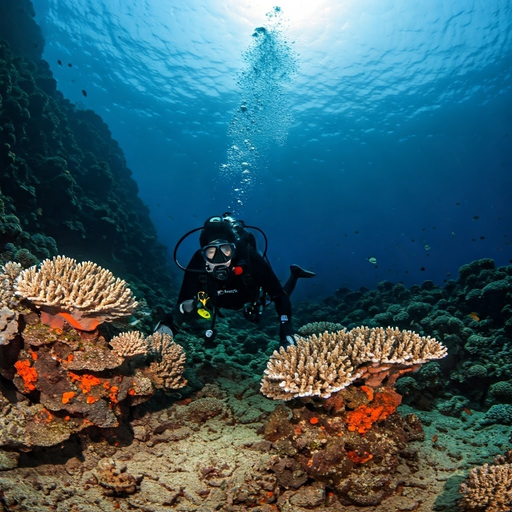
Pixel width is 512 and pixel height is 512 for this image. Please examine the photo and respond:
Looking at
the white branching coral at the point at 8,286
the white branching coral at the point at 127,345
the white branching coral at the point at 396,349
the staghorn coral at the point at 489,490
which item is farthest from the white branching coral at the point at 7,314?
the staghorn coral at the point at 489,490

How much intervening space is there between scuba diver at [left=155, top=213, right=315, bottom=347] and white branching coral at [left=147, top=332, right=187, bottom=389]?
92 centimetres

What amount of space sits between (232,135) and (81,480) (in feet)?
161

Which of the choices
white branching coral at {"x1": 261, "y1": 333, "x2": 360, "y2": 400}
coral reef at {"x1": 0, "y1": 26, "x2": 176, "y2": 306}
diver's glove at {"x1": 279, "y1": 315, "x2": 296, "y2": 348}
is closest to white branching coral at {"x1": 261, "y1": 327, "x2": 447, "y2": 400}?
white branching coral at {"x1": 261, "y1": 333, "x2": 360, "y2": 400}

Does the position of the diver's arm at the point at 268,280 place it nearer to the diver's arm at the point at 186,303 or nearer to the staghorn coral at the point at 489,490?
the diver's arm at the point at 186,303

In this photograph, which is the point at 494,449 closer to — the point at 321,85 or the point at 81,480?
the point at 81,480

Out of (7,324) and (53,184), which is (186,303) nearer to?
(7,324)

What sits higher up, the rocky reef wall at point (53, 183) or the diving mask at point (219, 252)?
the rocky reef wall at point (53, 183)

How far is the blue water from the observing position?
26.0 m

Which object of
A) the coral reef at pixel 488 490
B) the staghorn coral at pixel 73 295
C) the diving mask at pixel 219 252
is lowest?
the coral reef at pixel 488 490

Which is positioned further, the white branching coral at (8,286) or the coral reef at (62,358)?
the white branching coral at (8,286)

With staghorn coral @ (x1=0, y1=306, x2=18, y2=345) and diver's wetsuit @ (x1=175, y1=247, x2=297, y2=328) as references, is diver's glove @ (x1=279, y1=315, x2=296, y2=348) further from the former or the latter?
staghorn coral @ (x1=0, y1=306, x2=18, y2=345)

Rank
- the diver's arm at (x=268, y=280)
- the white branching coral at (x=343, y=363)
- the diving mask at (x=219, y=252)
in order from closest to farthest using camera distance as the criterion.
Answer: the white branching coral at (x=343, y=363), the diving mask at (x=219, y=252), the diver's arm at (x=268, y=280)

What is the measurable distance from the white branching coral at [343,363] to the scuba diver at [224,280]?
6.15 ft

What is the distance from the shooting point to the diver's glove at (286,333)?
17.2ft
